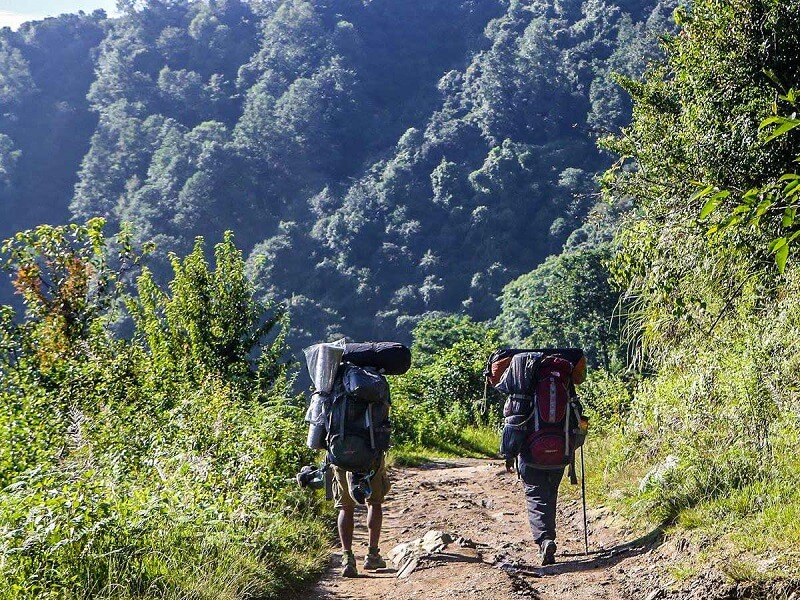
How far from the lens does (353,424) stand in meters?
6.45

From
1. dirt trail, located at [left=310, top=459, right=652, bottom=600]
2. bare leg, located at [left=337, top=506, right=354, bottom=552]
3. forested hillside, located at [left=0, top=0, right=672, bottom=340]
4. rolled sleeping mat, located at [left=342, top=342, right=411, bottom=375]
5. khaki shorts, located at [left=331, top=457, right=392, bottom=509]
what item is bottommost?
dirt trail, located at [left=310, top=459, right=652, bottom=600]

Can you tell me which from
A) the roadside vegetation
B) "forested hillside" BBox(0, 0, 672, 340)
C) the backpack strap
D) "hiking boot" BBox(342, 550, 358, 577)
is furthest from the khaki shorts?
"forested hillside" BBox(0, 0, 672, 340)

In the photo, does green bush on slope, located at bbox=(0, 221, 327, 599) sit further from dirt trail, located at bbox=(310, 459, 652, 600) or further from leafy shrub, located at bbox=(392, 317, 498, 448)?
leafy shrub, located at bbox=(392, 317, 498, 448)

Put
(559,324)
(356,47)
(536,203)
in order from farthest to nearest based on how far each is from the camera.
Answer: (356,47) → (536,203) → (559,324)

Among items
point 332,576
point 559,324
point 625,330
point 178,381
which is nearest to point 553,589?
point 332,576

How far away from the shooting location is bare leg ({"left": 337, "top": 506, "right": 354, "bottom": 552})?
6484 mm

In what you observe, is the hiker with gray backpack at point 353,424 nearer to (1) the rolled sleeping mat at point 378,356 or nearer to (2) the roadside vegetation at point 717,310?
(1) the rolled sleeping mat at point 378,356

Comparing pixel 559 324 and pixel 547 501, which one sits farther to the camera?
pixel 559 324

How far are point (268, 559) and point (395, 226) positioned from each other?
72.1 metres

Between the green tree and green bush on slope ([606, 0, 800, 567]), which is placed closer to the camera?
green bush on slope ([606, 0, 800, 567])

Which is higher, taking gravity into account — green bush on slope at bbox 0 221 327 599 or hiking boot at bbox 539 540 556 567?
green bush on slope at bbox 0 221 327 599

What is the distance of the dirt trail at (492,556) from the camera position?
5.52m

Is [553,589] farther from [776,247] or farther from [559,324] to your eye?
[559,324]

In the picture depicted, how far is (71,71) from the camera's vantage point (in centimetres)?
10794
